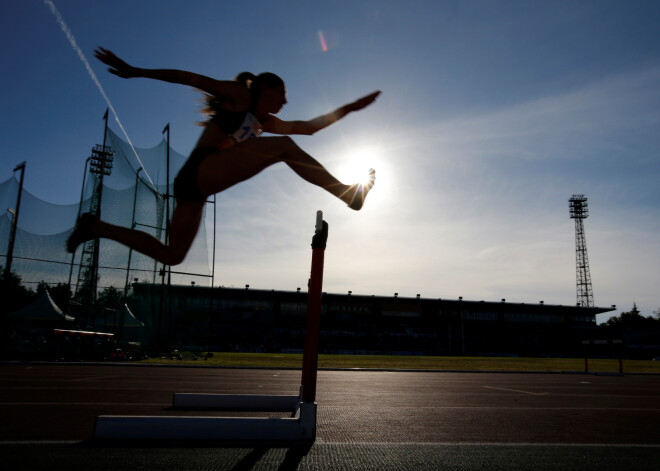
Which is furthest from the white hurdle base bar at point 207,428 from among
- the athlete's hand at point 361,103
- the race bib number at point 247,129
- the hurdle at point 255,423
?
the athlete's hand at point 361,103

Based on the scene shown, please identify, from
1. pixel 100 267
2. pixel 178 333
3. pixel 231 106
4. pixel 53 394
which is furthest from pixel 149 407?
pixel 178 333

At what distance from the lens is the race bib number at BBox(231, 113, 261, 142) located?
295 centimetres

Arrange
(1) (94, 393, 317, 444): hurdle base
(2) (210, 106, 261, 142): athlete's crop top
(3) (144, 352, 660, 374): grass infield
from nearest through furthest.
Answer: (1) (94, 393, 317, 444): hurdle base → (2) (210, 106, 261, 142): athlete's crop top → (3) (144, 352, 660, 374): grass infield

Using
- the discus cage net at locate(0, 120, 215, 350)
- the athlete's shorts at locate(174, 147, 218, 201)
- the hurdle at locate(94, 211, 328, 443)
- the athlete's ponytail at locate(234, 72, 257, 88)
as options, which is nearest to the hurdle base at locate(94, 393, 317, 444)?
the hurdle at locate(94, 211, 328, 443)

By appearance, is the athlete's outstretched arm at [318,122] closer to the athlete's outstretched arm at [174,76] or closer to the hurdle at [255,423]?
the athlete's outstretched arm at [174,76]

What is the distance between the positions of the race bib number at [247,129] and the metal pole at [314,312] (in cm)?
72

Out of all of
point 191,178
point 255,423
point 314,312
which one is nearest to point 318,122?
point 191,178

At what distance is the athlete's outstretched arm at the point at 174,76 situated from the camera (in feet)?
9.11

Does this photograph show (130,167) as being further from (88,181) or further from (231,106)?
(231,106)

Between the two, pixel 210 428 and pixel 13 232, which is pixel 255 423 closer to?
pixel 210 428

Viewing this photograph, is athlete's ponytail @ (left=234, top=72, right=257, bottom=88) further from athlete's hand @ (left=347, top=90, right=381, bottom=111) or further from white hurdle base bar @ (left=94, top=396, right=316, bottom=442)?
white hurdle base bar @ (left=94, top=396, right=316, bottom=442)

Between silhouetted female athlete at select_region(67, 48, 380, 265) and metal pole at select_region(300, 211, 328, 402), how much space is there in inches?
11.8

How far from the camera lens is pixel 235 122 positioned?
293 cm

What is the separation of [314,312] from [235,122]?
1347 mm
